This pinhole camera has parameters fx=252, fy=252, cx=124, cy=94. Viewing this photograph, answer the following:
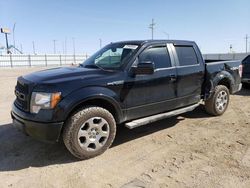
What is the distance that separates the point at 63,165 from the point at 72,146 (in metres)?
0.32

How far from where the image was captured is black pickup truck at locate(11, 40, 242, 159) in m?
3.74

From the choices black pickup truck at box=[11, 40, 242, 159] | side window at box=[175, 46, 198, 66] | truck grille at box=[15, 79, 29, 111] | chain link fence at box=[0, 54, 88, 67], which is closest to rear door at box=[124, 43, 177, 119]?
black pickup truck at box=[11, 40, 242, 159]

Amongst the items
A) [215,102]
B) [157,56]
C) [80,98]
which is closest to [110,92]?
[80,98]

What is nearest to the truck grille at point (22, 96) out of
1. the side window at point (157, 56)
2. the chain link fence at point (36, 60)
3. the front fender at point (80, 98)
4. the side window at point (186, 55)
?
the front fender at point (80, 98)

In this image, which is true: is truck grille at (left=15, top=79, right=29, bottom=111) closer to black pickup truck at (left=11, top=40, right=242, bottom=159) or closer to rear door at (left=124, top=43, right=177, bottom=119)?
black pickup truck at (left=11, top=40, right=242, bottom=159)

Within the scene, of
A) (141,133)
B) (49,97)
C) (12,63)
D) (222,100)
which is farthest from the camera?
(12,63)

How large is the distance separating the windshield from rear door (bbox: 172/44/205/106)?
112 centimetres

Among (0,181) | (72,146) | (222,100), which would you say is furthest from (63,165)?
(222,100)

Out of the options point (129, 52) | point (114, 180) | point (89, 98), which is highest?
point (129, 52)

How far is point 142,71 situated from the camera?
14.3 ft

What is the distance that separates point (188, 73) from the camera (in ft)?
17.8

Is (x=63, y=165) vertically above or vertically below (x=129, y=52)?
below

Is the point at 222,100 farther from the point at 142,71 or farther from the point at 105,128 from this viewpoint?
the point at 105,128

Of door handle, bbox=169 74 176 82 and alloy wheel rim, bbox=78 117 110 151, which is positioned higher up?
door handle, bbox=169 74 176 82
